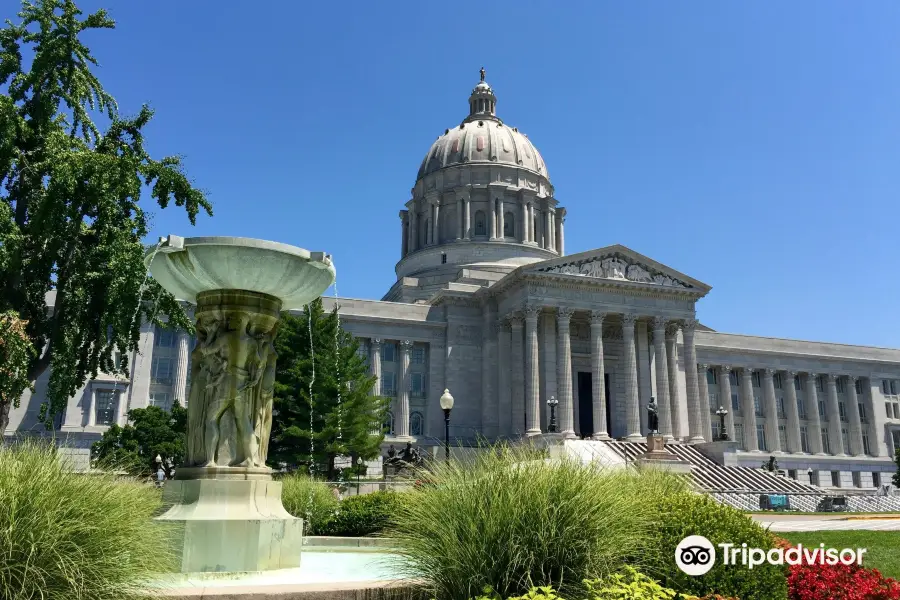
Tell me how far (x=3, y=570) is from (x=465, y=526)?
423 cm

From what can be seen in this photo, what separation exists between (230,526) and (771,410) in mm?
68398

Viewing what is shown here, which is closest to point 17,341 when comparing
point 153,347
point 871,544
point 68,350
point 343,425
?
point 68,350

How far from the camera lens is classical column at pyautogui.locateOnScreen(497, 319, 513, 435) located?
57.4 metres

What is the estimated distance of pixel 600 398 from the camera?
5472 centimetres

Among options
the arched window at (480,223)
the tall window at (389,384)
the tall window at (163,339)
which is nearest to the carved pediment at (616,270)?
the tall window at (389,384)

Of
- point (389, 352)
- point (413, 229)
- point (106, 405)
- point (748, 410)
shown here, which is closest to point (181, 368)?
point (106, 405)

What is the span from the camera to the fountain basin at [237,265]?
11.0m

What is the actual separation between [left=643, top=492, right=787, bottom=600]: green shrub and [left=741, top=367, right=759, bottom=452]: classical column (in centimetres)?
6430

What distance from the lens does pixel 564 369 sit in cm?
5438

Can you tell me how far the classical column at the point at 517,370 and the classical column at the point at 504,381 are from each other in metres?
0.88

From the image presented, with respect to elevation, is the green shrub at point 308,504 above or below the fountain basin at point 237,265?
below

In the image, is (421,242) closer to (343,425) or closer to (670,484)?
(343,425)

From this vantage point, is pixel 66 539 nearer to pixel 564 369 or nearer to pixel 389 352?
pixel 564 369

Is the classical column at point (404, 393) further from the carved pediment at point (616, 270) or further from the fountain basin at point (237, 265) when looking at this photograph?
the fountain basin at point (237, 265)
